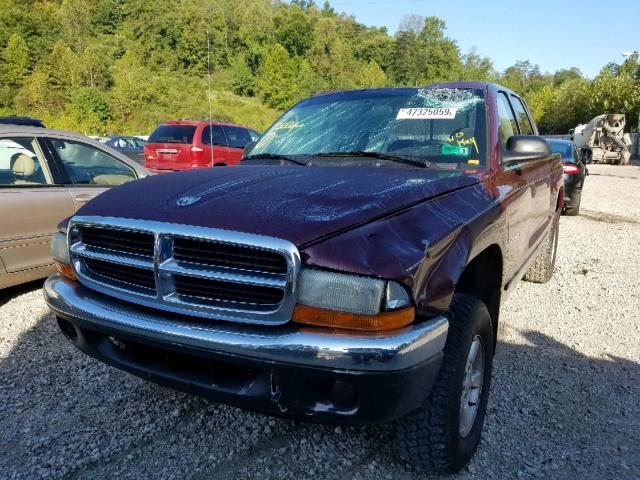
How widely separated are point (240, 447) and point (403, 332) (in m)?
1.22

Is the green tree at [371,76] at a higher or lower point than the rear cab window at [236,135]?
higher

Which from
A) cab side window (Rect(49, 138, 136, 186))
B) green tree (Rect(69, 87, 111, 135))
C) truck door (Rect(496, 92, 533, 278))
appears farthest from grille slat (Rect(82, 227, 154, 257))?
green tree (Rect(69, 87, 111, 135))

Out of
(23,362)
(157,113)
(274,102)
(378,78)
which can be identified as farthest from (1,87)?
(23,362)

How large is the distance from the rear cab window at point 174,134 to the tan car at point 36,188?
6941 mm

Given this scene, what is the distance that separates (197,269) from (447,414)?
1.12 meters

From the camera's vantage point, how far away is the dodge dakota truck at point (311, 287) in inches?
69.0

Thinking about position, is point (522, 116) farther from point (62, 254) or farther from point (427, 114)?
point (62, 254)

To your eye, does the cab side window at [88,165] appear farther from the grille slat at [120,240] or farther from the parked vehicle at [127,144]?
the parked vehicle at [127,144]

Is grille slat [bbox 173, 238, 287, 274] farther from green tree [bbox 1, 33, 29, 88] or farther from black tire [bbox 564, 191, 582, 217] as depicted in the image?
green tree [bbox 1, 33, 29, 88]

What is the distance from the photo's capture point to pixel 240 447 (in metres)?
2.52

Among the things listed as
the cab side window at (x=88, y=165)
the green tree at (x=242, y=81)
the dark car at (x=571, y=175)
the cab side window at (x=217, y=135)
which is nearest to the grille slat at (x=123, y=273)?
the cab side window at (x=88, y=165)

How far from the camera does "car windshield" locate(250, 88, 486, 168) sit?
9.73 feet

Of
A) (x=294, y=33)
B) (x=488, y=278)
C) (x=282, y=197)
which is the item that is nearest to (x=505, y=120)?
(x=488, y=278)

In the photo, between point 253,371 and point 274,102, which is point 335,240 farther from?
point 274,102
